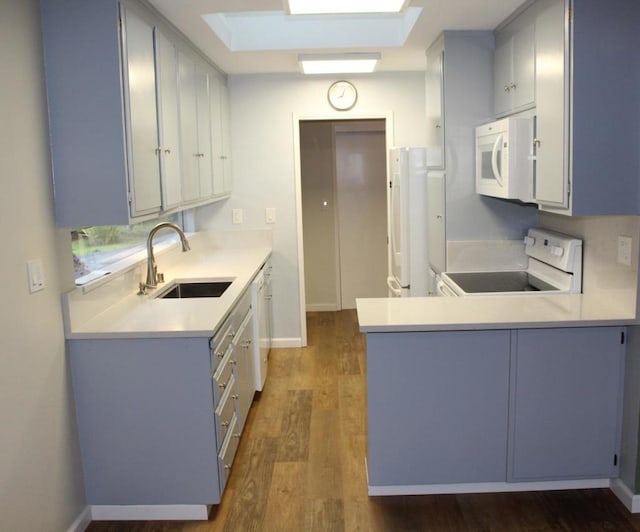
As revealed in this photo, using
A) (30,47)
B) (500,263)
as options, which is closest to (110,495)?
(30,47)

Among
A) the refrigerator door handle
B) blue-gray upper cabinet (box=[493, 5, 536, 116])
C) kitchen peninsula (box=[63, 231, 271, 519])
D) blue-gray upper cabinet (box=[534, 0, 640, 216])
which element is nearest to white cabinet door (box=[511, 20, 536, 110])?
blue-gray upper cabinet (box=[493, 5, 536, 116])

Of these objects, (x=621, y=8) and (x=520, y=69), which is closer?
(x=621, y=8)

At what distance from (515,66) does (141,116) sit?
1.95m

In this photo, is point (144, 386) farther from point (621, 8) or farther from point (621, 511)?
point (621, 8)

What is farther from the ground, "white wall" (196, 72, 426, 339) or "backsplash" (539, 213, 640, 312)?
"white wall" (196, 72, 426, 339)

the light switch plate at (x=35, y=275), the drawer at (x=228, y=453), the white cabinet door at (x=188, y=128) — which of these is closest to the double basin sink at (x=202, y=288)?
the white cabinet door at (x=188, y=128)

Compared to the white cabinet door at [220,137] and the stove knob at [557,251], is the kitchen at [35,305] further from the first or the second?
the white cabinet door at [220,137]

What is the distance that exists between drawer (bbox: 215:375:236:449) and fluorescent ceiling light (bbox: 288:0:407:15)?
5.72ft

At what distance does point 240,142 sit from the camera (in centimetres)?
518

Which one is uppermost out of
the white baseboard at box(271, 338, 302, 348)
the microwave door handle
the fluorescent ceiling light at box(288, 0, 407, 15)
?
the fluorescent ceiling light at box(288, 0, 407, 15)

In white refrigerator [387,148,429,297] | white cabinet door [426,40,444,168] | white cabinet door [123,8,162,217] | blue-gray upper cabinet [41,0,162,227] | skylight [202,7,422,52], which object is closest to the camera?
blue-gray upper cabinet [41,0,162,227]

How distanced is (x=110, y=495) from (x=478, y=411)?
1.63m

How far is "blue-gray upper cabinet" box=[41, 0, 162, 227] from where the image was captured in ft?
8.07

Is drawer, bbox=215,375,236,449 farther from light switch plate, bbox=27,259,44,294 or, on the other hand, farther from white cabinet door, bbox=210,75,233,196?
white cabinet door, bbox=210,75,233,196
